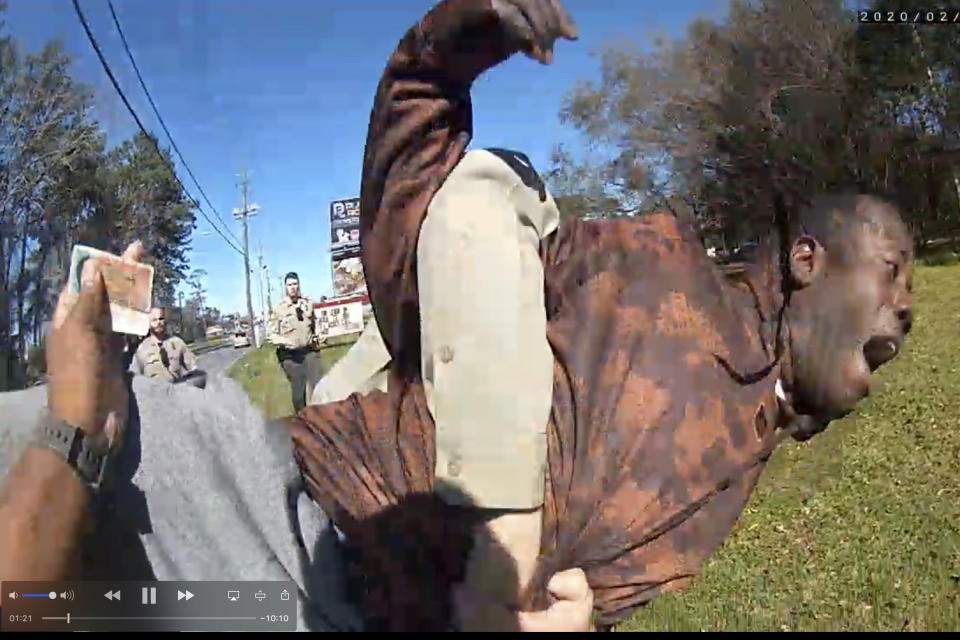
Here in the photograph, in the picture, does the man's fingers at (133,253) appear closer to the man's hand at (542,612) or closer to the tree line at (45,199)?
the tree line at (45,199)

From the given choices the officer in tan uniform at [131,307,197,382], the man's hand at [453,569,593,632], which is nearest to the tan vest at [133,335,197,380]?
the officer in tan uniform at [131,307,197,382]

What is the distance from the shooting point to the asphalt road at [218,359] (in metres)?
0.69

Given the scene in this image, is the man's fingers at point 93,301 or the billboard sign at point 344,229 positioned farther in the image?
the billboard sign at point 344,229

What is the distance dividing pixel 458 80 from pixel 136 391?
0.31 m

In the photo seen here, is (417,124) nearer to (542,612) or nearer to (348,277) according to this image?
(348,277)

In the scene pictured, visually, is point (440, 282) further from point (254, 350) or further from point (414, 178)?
point (254, 350)

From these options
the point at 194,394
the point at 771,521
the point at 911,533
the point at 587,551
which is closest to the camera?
the point at 587,551

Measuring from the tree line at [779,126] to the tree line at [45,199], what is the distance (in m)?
0.33

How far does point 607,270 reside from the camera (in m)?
0.64

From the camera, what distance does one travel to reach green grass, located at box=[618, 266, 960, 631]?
A: 1589mm

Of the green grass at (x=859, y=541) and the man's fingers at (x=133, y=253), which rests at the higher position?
the man's fingers at (x=133, y=253)

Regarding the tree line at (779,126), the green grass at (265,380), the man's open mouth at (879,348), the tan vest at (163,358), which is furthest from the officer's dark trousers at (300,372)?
the man's open mouth at (879,348)

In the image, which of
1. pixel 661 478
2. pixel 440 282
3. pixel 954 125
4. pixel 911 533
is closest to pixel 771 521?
pixel 911 533

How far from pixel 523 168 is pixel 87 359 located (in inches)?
12.4
